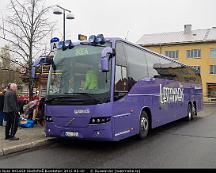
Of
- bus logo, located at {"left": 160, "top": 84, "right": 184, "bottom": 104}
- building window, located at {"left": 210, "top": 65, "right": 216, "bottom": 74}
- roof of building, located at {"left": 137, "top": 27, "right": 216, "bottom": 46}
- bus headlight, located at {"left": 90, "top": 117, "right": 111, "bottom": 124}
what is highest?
roof of building, located at {"left": 137, "top": 27, "right": 216, "bottom": 46}

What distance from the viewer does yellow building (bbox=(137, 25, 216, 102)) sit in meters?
56.3

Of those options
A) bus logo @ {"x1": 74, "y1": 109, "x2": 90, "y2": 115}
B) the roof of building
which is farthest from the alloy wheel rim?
the roof of building

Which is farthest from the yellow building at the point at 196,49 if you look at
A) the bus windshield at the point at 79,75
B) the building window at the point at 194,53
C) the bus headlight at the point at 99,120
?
the bus headlight at the point at 99,120

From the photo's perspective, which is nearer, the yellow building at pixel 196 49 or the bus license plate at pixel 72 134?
the bus license plate at pixel 72 134

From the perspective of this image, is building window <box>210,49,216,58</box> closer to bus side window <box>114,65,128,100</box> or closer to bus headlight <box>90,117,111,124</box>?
bus side window <box>114,65,128,100</box>

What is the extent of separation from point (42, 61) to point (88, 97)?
256 cm

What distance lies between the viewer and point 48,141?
1010 centimetres

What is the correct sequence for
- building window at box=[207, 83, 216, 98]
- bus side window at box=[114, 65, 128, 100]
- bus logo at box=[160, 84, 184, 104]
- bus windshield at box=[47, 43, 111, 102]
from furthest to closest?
building window at box=[207, 83, 216, 98] → bus logo at box=[160, 84, 184, 104] → bus side window at box=[114, 65, 128, 100] → bus windshield at box=[47, 43, 111, 102]

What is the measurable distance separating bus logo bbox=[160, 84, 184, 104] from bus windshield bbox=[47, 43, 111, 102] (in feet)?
15.5

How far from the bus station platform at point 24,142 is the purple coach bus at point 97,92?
0.54m

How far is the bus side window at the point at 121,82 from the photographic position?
908cm

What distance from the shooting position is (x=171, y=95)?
Answer: 1440 centimetres

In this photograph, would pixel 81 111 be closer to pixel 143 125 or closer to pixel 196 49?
pixel 143 125

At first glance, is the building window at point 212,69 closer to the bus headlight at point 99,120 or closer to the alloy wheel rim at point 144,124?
the alloy wheel rim at point 144,124
